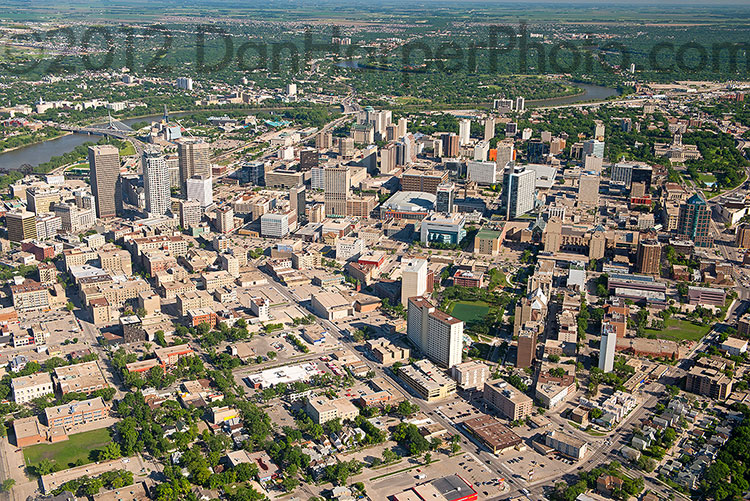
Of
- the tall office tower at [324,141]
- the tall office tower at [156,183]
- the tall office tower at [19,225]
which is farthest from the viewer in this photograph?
the tall office tower at [324,141]

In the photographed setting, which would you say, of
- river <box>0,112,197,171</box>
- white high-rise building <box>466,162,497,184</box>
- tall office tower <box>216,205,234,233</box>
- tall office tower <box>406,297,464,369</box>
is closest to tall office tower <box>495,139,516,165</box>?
white high-rise building <box>466,162,497,184</box>

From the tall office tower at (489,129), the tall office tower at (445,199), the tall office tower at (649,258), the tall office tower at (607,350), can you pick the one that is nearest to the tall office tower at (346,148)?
the tall office tower at (489,129)

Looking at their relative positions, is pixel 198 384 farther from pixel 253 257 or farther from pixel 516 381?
pixel 253 257

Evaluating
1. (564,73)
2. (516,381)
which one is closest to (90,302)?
(516,381)

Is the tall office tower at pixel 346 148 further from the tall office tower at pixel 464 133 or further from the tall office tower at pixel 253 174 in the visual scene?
the tall office tower at pixel 464 133

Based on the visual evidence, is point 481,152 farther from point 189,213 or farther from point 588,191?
point 189,213

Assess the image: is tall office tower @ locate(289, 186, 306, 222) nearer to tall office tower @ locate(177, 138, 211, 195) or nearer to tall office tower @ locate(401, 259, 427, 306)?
tall office tower @ locate(177, 138, 211, 195)
